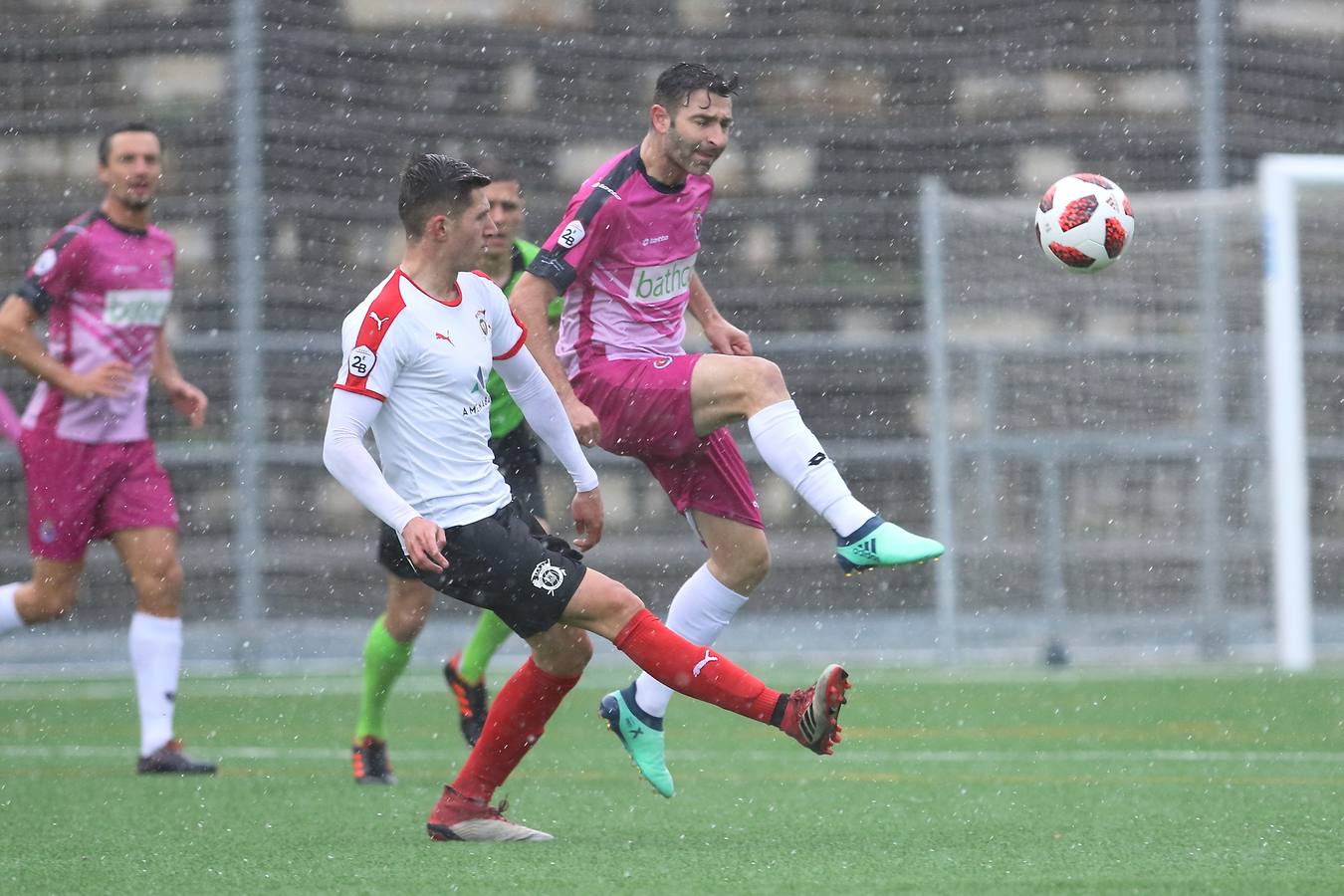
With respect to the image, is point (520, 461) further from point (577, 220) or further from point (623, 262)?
point (577, 220)

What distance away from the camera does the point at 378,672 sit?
6.92 metres

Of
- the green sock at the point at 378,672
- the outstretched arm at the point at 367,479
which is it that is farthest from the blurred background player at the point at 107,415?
the outstretched arm at the point at 367,479

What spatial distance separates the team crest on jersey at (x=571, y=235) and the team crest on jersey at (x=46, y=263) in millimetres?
2387

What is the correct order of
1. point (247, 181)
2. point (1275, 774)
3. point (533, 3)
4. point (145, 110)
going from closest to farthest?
point (1275, 774), point (247, 181), point (145, 110), point (533, 3)

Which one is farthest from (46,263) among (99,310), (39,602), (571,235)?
(571,235)

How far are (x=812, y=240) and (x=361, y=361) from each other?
8.65 metres

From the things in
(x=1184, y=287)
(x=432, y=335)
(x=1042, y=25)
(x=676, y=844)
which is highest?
(x=1042, y=25)

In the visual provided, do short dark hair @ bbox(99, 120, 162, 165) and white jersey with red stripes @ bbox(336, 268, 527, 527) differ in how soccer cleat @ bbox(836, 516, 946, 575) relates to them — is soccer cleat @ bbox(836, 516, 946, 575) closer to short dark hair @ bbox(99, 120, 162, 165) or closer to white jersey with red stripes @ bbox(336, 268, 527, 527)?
white jersey with red stripes @ bbox(336, 268, 527, 527)

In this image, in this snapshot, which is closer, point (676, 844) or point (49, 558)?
point (676, 844)

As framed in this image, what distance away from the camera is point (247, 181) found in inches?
441

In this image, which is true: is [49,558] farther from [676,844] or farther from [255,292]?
[255,292]

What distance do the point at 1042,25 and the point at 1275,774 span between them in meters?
7.80

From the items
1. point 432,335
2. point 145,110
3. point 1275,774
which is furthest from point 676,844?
point 145,110

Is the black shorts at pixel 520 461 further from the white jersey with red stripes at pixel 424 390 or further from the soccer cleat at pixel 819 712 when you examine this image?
the soccer cleat at pixel 819 712
